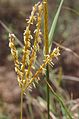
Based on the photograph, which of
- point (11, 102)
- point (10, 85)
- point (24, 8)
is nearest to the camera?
point (11, 102)

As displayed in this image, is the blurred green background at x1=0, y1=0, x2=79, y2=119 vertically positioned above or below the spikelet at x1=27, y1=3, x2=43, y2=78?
above

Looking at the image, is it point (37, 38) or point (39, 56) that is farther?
point (39, 56)

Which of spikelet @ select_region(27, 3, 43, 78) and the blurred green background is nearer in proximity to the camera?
spikelet @ select_region(27, 3, 43, 78)

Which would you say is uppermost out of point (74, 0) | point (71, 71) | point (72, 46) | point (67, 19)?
point (74, 0)

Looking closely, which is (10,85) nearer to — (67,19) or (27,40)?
(67,19)

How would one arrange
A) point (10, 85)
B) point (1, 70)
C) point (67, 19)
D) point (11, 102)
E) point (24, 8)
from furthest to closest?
point (24, 8) → point (67, 19) → point (1, 70) → point (10, 85) → point (11, 102)

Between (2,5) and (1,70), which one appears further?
(2,5)

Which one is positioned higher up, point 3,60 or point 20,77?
point 3,60

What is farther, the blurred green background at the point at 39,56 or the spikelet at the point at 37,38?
the blurred green background at the point at 39,56

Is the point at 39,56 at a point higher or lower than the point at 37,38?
higher

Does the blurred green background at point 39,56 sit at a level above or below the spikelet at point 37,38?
above

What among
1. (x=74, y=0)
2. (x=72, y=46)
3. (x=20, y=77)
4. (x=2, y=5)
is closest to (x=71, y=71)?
(x=72, y=46)
